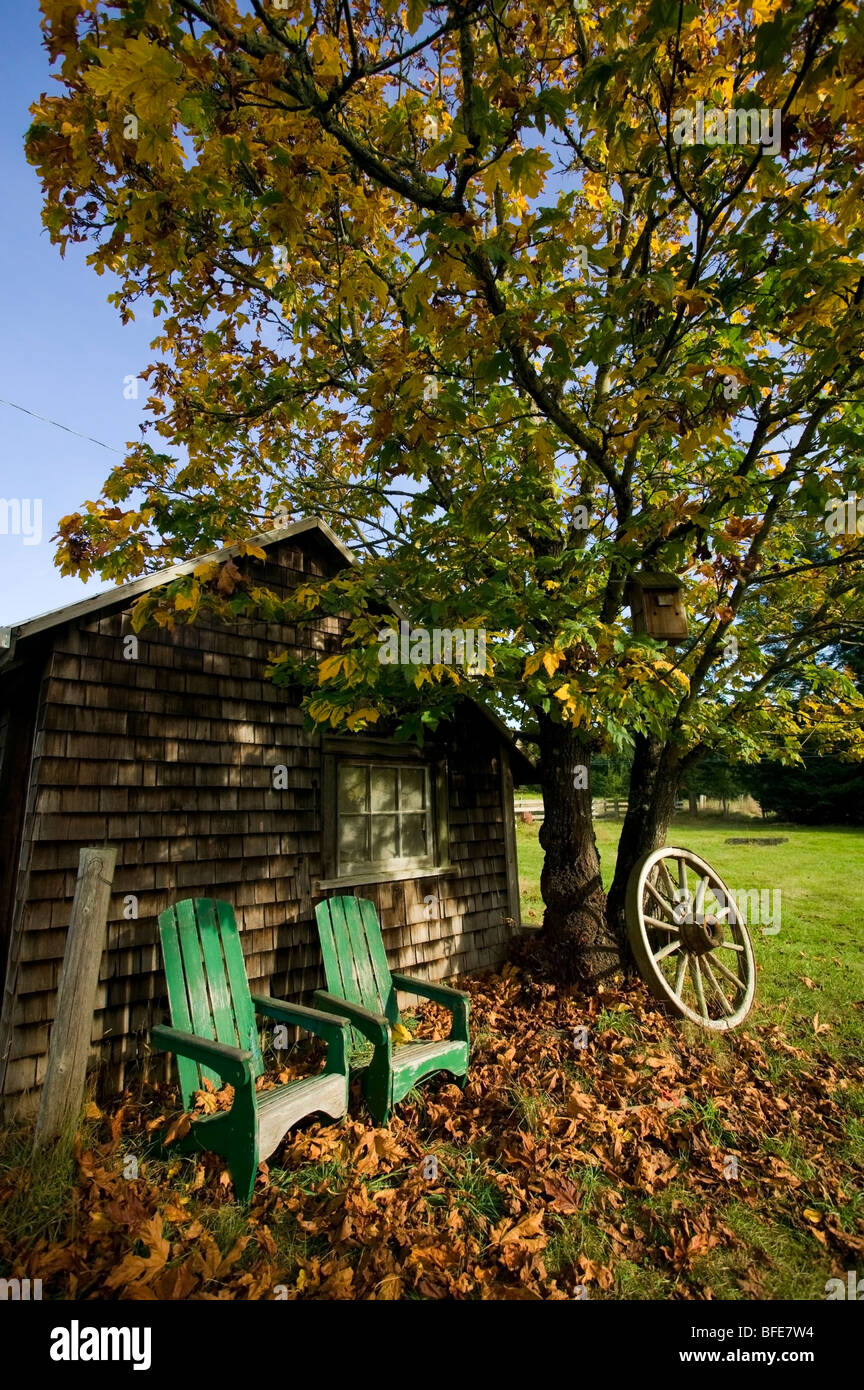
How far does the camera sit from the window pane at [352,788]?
17.6ft

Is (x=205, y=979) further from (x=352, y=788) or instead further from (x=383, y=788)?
(x=383, y=788)

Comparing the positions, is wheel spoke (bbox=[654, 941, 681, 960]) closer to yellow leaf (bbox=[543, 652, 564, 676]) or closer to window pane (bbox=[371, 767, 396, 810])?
window pane (bbox=[371, 767, 396, 810])

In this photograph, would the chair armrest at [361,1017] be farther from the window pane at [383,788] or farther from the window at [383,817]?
the window pane at [383,788]

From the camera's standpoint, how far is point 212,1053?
290 cm

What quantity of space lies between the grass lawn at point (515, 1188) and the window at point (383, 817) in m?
1.54

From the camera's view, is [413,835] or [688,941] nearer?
[688,941]

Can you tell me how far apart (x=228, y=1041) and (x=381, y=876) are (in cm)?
204

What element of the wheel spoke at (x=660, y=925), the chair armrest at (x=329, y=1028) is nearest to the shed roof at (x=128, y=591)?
the chair armrest at (x=329, y=1028)

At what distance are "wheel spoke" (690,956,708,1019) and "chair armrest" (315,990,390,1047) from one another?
2.94 meters

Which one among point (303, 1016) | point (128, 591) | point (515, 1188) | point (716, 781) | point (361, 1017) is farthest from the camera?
point (716, 781)

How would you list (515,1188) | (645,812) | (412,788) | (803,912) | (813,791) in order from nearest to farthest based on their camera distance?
(515,1188), (645,812), (412,788), (803,912), (813,791)

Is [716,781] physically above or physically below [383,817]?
below

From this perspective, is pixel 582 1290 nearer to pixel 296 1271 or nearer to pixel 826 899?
pixel 296 1271

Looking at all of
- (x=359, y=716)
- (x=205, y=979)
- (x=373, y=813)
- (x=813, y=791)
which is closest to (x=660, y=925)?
(x=373, y=813)
